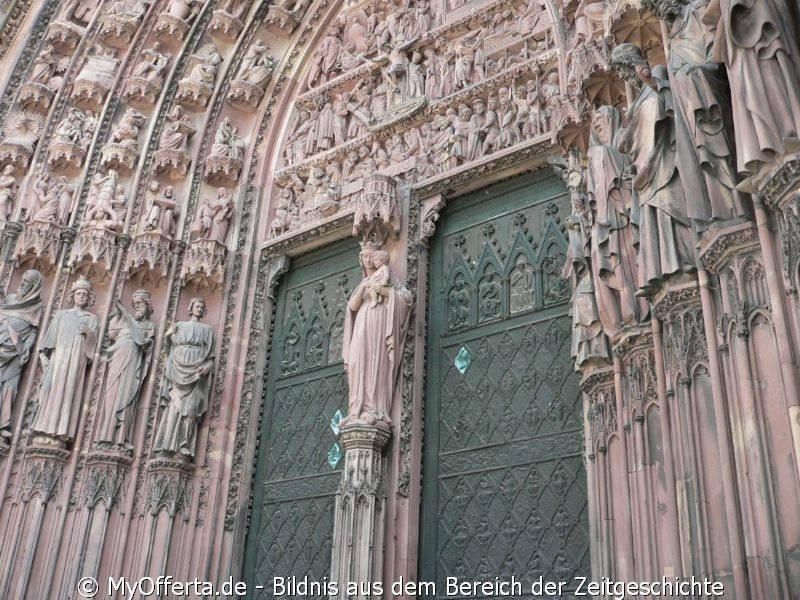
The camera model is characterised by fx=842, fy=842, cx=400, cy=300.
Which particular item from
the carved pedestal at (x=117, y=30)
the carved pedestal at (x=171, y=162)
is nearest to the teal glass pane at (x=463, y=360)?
the carved pedestal at (x=171, y=162)

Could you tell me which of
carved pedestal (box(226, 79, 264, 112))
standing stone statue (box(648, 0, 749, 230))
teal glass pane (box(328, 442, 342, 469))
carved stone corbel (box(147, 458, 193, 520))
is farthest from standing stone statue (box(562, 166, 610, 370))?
carved pedestal (box(226, 79, 264, 112))

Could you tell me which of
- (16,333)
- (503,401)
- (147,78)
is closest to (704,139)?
(503,401)

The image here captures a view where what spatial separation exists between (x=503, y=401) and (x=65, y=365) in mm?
4902

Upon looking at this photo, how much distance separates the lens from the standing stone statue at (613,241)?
220 inches

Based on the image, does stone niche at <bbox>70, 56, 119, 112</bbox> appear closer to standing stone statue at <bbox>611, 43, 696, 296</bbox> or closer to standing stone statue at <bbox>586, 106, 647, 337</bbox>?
standing stone statue at <bbox>586, 106, 647, 337</bbox>

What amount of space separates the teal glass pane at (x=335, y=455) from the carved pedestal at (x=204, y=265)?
2644 mm

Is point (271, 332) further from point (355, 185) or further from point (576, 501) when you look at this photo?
point (576, 501)

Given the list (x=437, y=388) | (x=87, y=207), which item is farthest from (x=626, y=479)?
(x=87, y=207)

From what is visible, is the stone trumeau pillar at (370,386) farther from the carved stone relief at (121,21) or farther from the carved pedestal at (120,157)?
the carved stone relief at (121,21)

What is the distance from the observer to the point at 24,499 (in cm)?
878

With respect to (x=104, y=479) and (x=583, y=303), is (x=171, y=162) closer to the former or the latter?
(x=104, y=479)

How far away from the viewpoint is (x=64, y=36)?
37.8 feet

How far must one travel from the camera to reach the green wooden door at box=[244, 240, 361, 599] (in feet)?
28.1

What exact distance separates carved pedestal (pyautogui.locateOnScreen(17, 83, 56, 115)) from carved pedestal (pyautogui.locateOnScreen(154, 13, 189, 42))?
1.69 m
